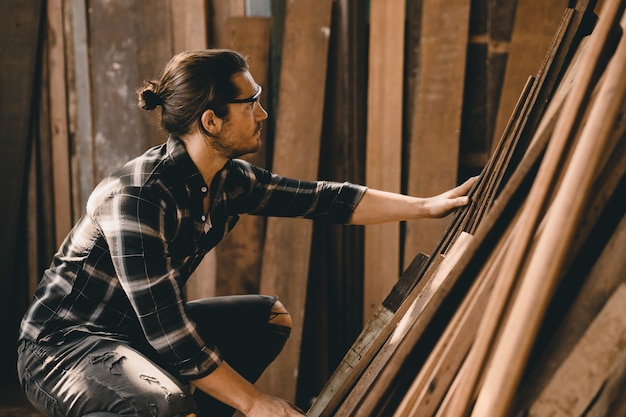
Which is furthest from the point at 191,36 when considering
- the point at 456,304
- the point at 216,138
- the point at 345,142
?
the point at 456,304

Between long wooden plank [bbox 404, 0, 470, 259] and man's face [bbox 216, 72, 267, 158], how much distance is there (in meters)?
0.96

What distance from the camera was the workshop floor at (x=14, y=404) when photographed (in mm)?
2893

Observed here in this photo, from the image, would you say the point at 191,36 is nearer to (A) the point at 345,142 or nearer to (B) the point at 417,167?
(A) the point at 345,142

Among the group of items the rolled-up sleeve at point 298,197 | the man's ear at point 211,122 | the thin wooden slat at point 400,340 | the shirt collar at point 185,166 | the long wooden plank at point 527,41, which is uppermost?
the long wooden plank at point 527,41

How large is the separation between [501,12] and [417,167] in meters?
0.64

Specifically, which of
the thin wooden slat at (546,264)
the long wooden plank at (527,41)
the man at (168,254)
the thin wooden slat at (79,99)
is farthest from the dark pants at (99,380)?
the thin wooden slat at (79,99)

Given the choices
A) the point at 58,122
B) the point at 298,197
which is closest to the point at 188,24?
the point at 58,122

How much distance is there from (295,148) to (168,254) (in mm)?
1195

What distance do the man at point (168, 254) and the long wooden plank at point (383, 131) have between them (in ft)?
2.28

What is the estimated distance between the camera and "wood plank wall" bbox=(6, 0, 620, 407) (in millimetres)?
2559

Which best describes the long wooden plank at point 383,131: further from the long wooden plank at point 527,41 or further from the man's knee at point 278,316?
the man's knee at point 278,316

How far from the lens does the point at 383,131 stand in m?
2.69

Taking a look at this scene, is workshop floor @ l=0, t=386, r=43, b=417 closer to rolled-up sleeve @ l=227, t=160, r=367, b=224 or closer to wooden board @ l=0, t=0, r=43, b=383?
wooden board @ l=0, t=0, r=43, b=383

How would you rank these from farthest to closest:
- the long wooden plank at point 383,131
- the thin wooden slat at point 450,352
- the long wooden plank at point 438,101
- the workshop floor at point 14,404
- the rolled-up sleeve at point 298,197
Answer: the workshop floor at point 14,404
the long wooden plank at point 383,131
the long wooden plank at point 438,101
the rolled-up sleeve at point 298,197
the thin wooden slat at point 450,352
